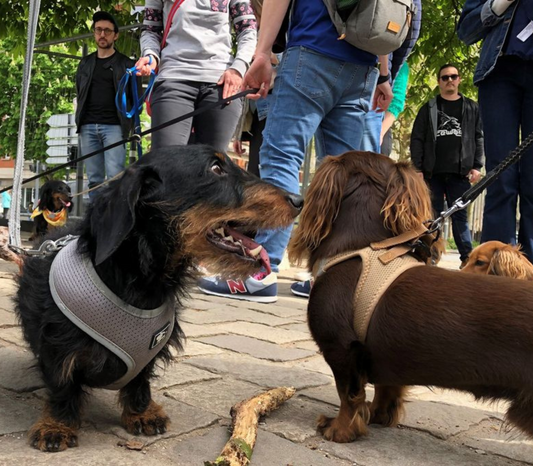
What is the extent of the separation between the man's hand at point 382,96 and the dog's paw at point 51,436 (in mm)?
3658

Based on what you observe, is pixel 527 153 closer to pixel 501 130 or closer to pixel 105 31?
pixel 501 130

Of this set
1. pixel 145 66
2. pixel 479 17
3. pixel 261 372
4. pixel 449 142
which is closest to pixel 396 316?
pixel 261 372

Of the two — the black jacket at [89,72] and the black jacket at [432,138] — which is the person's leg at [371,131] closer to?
the black jacket at [432,138]

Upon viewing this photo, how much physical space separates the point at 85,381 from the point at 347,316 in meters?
1.00

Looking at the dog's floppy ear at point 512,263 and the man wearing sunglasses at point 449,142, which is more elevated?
the man wearing sunglasses at point 449,142

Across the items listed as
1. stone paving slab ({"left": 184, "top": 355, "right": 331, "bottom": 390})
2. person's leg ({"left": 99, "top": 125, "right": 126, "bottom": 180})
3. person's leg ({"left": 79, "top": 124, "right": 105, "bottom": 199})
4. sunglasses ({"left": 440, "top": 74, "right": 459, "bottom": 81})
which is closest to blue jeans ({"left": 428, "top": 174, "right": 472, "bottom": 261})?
sunglasses ({"left": 440, "top": 74, "right": 459, "bottom": 81})

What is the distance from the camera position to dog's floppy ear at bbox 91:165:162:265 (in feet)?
6.73

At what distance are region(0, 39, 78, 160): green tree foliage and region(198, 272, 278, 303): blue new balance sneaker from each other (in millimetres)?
27604

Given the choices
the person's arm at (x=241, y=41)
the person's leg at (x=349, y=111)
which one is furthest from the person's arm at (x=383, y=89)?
the person's arm at (x=241, y=41)

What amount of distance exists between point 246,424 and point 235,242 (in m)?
0.69

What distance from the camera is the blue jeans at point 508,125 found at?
413 cm

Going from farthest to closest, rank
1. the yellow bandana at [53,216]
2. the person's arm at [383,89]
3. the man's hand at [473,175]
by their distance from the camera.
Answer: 1. the yellow bandana at [53,216]
2. the man's hand at [473,175]
3. the person's arm at [383,89]

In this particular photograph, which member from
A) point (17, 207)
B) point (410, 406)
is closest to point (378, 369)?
point (410, 406)

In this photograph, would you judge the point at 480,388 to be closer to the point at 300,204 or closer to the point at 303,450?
the point at 303,450
